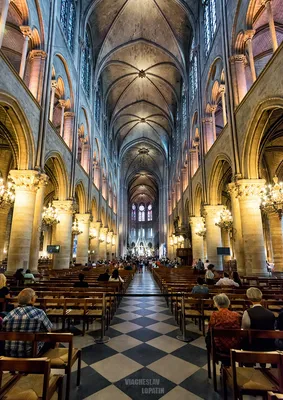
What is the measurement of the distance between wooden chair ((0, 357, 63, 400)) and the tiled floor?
0.73 metres

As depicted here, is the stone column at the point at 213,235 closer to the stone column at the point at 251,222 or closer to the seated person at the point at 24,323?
the stone column at the point at 251,222

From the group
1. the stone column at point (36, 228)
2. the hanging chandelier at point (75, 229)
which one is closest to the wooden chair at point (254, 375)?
the stone column at point (36, 228)

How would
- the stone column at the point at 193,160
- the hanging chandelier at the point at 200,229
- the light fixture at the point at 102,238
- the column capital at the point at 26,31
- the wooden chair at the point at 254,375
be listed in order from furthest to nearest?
the light fixture at the point at 102,238, the stone column at the point at 193,160, the hanging chandelier at the point at 200,229, the column capital at the point at 26,31, the wooden chair at the point at 254,375

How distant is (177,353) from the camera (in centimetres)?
404

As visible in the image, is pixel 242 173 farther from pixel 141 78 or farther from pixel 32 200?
pixel 141 78

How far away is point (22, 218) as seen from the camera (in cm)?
942

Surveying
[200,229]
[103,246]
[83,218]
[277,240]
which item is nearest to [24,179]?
[83,218]

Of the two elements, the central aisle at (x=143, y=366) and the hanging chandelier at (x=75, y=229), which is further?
the hanging chandelier at (x=75, y=229)

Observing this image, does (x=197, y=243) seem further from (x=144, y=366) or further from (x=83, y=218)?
(x=144, y=366)

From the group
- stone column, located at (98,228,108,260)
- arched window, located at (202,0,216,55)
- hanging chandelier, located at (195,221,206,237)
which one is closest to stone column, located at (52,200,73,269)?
hanging chandelier, located at (195,221,206,237)

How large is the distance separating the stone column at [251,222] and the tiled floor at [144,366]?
5.14 metres

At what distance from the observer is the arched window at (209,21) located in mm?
15172

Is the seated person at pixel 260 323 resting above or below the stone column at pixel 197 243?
below

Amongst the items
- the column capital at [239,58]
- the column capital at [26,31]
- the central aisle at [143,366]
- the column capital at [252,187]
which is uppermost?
the column capital at [26,31]
